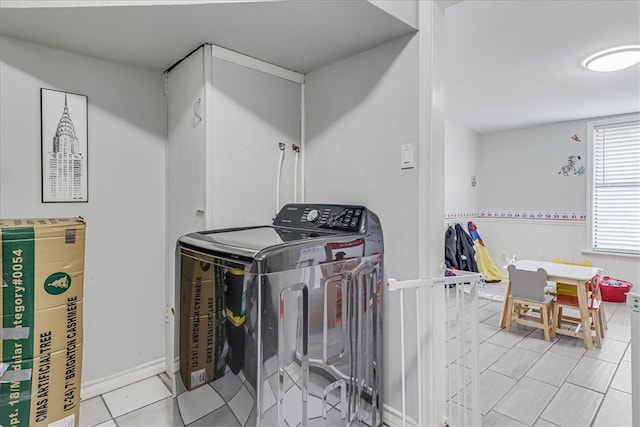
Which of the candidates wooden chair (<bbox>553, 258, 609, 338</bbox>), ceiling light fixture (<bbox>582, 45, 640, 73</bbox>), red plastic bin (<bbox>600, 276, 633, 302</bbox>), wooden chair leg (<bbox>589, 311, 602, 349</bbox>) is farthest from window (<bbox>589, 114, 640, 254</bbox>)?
wooden chair leg (<bbox>589, 311, 602, 349</bbox>)

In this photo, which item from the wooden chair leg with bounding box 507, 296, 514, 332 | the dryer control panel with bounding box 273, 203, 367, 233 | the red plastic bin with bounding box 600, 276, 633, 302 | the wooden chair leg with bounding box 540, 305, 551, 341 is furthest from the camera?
the red plastic bin with bounding box 600, 276, 633, 302

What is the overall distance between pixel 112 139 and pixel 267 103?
0.91 metres

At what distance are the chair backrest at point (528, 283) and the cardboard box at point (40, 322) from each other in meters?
3.11

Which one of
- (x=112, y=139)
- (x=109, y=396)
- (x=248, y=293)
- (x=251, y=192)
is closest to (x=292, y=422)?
(x=248, y=293)

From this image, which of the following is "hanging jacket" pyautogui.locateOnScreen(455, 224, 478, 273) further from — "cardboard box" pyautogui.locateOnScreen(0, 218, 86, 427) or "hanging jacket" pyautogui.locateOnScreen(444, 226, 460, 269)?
"cardboard box" pyautogui.locateOnScreen(0, 218, 86, 427)

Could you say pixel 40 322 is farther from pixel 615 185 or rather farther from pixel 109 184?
pixel 615 185

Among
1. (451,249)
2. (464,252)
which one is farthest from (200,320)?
(464,252)

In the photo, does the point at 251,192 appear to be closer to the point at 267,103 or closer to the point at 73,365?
the point at 267,103

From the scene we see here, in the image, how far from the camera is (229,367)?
49.7 inches

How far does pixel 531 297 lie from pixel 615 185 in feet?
9.05

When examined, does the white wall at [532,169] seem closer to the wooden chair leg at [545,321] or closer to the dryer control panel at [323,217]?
the wooden chair leg at [545,321]

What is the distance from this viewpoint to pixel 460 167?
5.13 meters

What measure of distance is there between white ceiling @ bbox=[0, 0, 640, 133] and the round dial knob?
2.83 ft

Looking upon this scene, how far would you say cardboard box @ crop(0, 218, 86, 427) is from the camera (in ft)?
4.28
